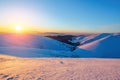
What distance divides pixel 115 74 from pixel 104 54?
3313 cm

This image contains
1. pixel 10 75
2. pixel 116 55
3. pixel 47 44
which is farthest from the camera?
pixel 47 44

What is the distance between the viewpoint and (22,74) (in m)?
7.18

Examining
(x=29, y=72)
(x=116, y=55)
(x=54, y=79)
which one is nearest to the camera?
(x=54, y=79)

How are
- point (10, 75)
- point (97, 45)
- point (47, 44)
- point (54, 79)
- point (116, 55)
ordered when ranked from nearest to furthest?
point (54, 79)
point (10, 75)
point (116, 55)
point (97, 45)
point (47, 44)

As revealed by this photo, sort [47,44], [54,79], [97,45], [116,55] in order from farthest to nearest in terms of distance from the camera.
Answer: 1. [47,44]
2. [97,45]
3. [116,55]
4. [54,79]

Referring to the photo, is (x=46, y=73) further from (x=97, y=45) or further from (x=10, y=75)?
(x=97, y=45)

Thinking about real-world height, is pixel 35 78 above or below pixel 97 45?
above

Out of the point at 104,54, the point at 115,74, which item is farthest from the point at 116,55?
the point at 115,74

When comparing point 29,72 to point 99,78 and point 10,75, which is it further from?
point 99,78

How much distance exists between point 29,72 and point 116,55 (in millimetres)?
33703

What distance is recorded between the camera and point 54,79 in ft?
21.5

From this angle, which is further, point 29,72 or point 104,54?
point 104,54

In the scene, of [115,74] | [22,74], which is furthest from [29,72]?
[115,74]

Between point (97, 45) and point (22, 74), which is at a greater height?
point (22, 74)
